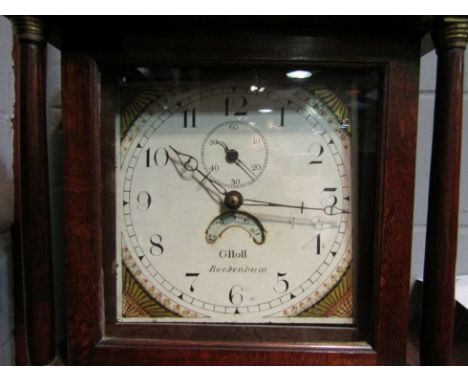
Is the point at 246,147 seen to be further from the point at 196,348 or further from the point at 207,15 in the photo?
the point at 196,348

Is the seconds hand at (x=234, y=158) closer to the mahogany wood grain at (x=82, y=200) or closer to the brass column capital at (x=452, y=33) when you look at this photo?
the mahogany wood grain at (x=82, y=200)

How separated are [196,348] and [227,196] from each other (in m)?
0.21

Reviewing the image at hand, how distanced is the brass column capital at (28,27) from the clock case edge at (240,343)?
4cm

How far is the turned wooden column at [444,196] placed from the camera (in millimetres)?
460

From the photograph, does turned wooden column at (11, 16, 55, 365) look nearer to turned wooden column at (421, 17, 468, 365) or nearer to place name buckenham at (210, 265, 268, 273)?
place name buckenham at (210, 265, 268, 273)

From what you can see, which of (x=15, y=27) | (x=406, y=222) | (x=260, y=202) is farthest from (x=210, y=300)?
(x=15, y=27)

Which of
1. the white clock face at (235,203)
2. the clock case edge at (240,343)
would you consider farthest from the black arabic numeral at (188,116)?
the clock case edge at (240,343)

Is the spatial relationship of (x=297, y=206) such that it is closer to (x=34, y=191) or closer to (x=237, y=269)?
(x=237, y=269)

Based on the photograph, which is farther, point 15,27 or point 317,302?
point 317,302

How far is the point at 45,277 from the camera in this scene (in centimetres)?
49

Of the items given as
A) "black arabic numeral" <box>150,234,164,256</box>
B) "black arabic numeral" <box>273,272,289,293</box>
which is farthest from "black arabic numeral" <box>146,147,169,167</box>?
"black arabic numeral" <box>273,272,289,293</box>

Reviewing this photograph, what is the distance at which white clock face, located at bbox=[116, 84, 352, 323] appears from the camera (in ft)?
1.81

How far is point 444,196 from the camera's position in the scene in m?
0.47

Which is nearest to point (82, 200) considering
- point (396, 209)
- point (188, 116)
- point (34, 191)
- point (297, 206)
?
point (34, 191)
